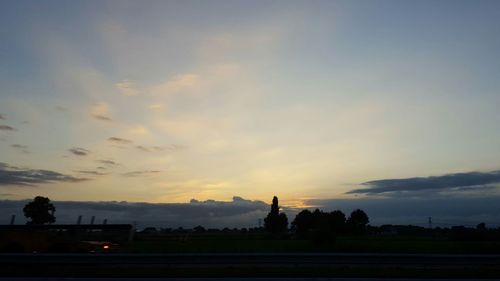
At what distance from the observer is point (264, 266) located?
73.9 feet

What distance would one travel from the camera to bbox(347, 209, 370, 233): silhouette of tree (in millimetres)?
108188

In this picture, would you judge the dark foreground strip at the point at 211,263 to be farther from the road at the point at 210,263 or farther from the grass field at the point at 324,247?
the grass field at the point at 324,247

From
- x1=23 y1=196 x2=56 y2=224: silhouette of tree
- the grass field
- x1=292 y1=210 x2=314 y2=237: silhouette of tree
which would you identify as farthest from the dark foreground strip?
x1=292 y1=210 x2=314 y2=237: silhouette of tree

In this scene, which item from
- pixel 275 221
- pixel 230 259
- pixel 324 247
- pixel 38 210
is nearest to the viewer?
pixel 230 259

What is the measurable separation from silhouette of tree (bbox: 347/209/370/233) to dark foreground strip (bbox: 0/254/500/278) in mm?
88870

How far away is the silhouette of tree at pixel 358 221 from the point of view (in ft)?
355

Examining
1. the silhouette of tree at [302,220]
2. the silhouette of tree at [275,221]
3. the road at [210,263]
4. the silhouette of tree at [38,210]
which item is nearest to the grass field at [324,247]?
the road at [210,263]

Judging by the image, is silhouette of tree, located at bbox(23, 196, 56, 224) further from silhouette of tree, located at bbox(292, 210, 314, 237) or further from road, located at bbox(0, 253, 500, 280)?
road, located at bbox(0, 253, 500, 280)

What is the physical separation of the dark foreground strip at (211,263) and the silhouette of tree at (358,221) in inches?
3499

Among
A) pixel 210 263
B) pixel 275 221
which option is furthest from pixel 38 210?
pixel 210 263

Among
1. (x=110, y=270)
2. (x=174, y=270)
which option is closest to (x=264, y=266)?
(x=174, y=270)

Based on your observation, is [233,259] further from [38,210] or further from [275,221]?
[275,221]

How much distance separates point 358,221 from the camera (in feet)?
373

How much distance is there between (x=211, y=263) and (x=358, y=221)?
100275mm
